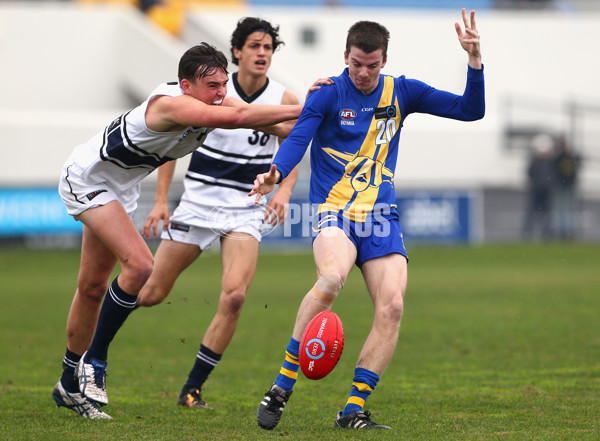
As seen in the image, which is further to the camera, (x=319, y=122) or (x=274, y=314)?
(x=274, y=314)

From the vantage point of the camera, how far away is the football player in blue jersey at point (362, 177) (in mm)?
5293

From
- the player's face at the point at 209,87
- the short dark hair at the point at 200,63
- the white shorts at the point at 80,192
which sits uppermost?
the short dark hair at the point at 200,63

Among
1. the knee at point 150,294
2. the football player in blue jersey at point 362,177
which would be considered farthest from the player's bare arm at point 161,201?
the football player in blue jersey at point 362,177

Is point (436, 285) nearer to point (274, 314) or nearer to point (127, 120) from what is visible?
point (274, 314)

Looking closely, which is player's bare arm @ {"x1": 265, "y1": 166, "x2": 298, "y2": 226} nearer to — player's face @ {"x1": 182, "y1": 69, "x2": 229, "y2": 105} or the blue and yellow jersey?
the blue and yellow jersey

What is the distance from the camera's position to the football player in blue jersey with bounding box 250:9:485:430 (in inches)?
208

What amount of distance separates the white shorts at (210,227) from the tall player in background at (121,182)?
50cm

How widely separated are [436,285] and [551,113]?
453 inches

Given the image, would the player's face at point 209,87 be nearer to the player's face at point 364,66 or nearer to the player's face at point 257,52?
the player's face at point 364,66

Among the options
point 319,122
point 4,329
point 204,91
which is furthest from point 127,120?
Answer: point 4,329

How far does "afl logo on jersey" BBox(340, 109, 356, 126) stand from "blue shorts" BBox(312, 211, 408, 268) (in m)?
0.52

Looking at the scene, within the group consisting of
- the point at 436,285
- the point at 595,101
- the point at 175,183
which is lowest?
A: the point at 436,285

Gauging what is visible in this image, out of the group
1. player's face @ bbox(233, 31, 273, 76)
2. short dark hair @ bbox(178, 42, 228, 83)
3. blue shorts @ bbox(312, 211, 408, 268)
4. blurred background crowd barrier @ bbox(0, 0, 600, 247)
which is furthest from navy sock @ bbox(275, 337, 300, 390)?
blurred background crowd barrier @ bbox(0, 0, 600, 247)

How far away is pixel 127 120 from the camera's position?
18.6 ft
